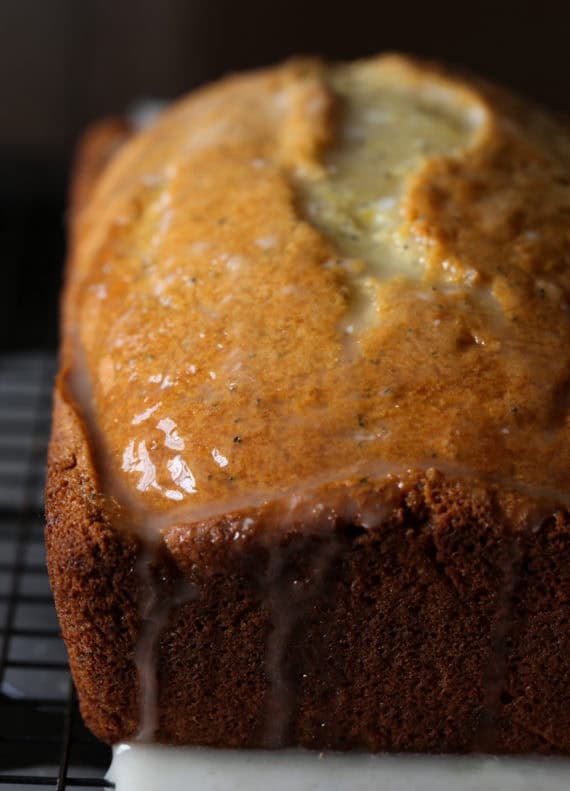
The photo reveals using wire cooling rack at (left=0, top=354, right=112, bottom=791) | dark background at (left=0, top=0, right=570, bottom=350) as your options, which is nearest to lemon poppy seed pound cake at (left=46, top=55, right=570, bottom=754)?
wire cooling rack at (left=0, top=354, right=112, bottom=791)

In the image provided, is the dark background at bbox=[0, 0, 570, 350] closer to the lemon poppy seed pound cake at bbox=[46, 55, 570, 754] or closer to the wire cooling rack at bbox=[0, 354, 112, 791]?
the wire cooling rack at bbox=[0, 354, 112, 791]

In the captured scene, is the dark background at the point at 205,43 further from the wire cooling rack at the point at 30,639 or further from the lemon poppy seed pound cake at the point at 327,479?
the lemon poppy seed pound cake at the point at 327,479

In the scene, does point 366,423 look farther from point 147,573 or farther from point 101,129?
point 101,129

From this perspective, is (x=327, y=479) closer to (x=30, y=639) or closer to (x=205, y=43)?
(x=30, y=639)

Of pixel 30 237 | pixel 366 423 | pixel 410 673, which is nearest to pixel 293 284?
pixel 366 423

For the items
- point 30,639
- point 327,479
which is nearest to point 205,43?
point 30,639
